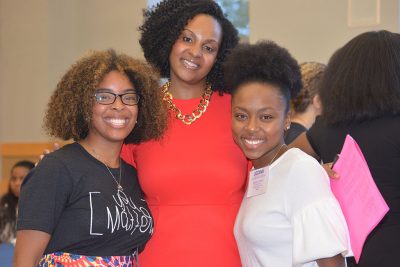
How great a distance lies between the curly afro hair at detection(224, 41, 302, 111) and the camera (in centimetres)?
212

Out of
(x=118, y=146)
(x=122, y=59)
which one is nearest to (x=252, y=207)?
(x=118, y=146)

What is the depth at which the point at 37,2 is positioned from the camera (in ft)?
24.4

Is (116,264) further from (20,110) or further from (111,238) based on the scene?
(20,110)

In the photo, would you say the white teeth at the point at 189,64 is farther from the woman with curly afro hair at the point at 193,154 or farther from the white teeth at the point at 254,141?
the white teeth at the point at 254,141

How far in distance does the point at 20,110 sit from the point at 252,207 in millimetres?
6112

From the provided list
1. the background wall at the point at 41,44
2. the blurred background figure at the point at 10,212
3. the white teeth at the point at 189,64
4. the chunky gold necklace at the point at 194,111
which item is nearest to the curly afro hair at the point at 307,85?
the chunky gold necklace at the point at 194,111

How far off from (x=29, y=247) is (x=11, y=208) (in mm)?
4046

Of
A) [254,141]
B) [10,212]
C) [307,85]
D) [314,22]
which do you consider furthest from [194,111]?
[10,212]

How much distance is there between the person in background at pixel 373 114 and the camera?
2.06m

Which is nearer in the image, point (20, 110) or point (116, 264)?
point (116, 264)

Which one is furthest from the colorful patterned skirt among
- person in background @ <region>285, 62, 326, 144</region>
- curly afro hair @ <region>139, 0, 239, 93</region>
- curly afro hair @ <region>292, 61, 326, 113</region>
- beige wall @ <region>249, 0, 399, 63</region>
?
beige wall @ <region>249, 0, 399, 63</region>

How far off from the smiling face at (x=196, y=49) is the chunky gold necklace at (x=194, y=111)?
0.07 meters

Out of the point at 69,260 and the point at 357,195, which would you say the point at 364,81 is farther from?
the point at 69,260

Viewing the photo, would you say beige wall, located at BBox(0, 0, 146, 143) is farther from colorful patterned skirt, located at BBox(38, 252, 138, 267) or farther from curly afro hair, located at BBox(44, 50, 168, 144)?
colorful patterned skirt, located at BBox(38, 252, 138, 267)
